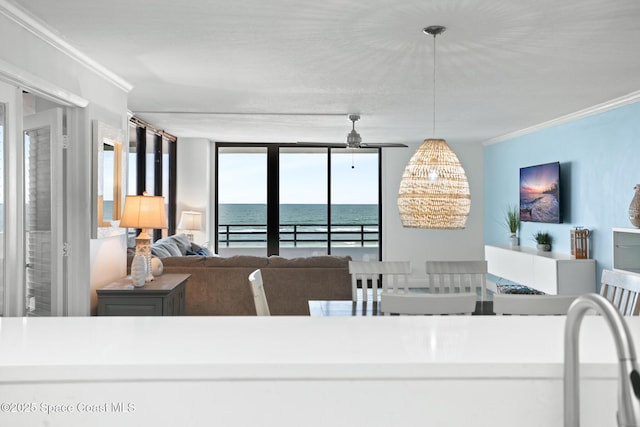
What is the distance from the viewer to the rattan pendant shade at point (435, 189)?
3.11 metres

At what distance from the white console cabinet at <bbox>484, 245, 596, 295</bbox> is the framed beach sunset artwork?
0.46 m

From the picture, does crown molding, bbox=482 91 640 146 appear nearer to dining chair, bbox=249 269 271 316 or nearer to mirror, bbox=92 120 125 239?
dining chair, bbox=249 269 271 316

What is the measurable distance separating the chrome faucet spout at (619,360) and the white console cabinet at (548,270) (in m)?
5.29

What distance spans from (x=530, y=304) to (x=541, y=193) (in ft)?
16.5

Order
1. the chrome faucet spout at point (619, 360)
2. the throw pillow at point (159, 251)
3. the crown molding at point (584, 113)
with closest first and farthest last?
the chrome faucet spout at point (619, 360), the crown molding at point (584, 113), the throw pillow at point (159, 251)

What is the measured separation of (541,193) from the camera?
697cm

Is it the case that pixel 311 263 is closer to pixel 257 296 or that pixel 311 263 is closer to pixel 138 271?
pixel 138 271

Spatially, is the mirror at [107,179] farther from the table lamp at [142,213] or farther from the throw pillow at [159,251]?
the throw pillow at [159,251]

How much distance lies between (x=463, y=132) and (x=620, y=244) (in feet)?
10.5

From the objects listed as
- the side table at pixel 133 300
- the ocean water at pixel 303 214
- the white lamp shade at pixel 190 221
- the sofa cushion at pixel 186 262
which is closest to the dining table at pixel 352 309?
the side table at pixel 133 300

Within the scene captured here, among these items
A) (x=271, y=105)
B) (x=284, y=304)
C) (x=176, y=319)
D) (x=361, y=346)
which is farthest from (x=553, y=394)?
(x=271, y=105)

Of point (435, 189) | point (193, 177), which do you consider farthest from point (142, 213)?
point (193, 177)

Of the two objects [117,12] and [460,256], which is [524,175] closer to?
[460,256]

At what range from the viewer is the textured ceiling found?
9.55ft
